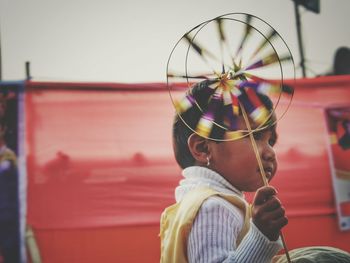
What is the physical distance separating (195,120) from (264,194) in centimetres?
23

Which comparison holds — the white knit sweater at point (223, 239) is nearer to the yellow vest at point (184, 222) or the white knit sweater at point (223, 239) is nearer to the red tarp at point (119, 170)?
the yellow vest at point (184, 222)

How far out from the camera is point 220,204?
0.67 meters

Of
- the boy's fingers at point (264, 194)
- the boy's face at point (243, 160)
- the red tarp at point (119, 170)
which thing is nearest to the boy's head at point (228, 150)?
the boy's face at point (243, 160)

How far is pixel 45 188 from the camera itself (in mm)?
1318

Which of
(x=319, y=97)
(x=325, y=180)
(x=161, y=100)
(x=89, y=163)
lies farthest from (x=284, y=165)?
(x=89, y=163)

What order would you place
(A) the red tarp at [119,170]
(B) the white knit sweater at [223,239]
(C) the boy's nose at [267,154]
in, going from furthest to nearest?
(A) the red tarp at [119,170] → (C) the boy's nose at [267,154] → (B) the white knit sweater at [223,239]

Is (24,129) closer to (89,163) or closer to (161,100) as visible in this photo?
(89,163)

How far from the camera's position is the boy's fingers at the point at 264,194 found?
24.5 inches

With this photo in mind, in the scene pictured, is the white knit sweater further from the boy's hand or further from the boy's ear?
the boy's ear

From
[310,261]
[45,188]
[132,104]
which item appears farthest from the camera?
[132,104]

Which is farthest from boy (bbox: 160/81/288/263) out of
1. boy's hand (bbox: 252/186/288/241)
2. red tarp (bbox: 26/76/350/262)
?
red tarp (bbox: 26/76/350/262)

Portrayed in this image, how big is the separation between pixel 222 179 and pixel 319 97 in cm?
90

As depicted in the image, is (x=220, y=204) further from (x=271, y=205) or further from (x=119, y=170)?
(x=119, y=170)

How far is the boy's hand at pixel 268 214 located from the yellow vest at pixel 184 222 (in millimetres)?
85
